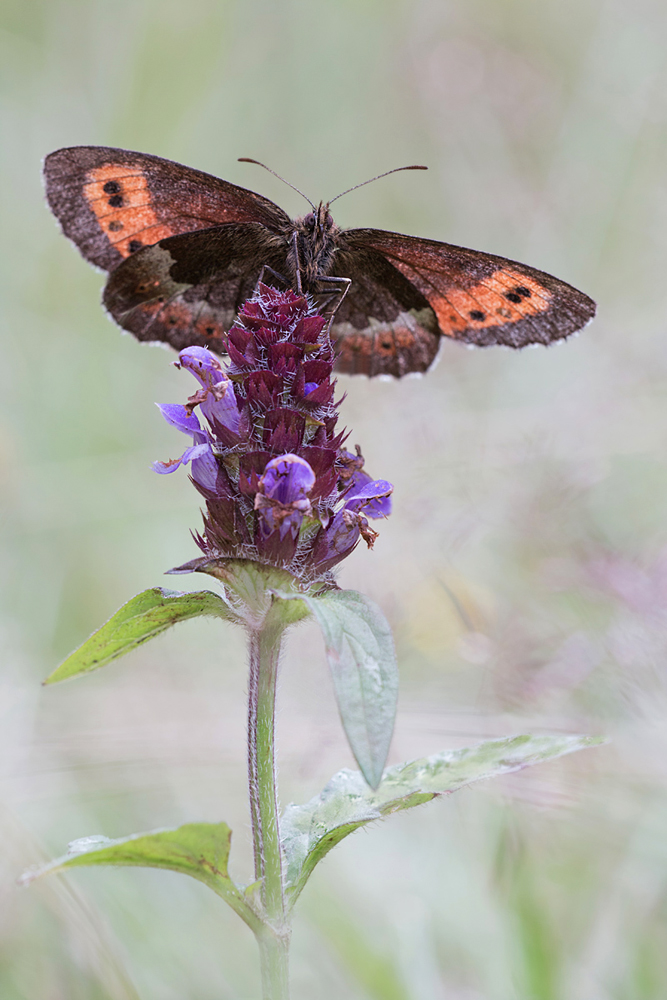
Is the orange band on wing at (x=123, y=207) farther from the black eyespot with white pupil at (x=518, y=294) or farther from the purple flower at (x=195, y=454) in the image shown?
the black eyespot with white pupil at (x=518, y=294)

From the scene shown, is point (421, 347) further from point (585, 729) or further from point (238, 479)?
point (585, 729)

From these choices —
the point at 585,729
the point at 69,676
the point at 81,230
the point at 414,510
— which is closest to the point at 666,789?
the point at 585,729

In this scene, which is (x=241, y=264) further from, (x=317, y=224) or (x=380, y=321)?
(x=380, y=321)

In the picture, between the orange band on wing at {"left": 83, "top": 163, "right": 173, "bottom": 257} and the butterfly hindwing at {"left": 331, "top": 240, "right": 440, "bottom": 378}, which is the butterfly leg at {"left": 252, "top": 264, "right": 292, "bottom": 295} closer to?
the butterfly hindwing at {"left": 331, "top": 240, "right": 440, "bottom": 378}

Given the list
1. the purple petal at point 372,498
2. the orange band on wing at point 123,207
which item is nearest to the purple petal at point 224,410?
the purple petal at point 372,498

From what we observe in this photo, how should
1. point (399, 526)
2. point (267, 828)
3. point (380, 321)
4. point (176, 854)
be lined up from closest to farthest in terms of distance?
point (176, 854), point (267, 828), point (380, 321), point (399, 526)

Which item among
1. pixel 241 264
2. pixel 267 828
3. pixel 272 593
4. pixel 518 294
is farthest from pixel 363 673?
pixel 241 264

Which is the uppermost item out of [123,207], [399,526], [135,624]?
[123,207]
